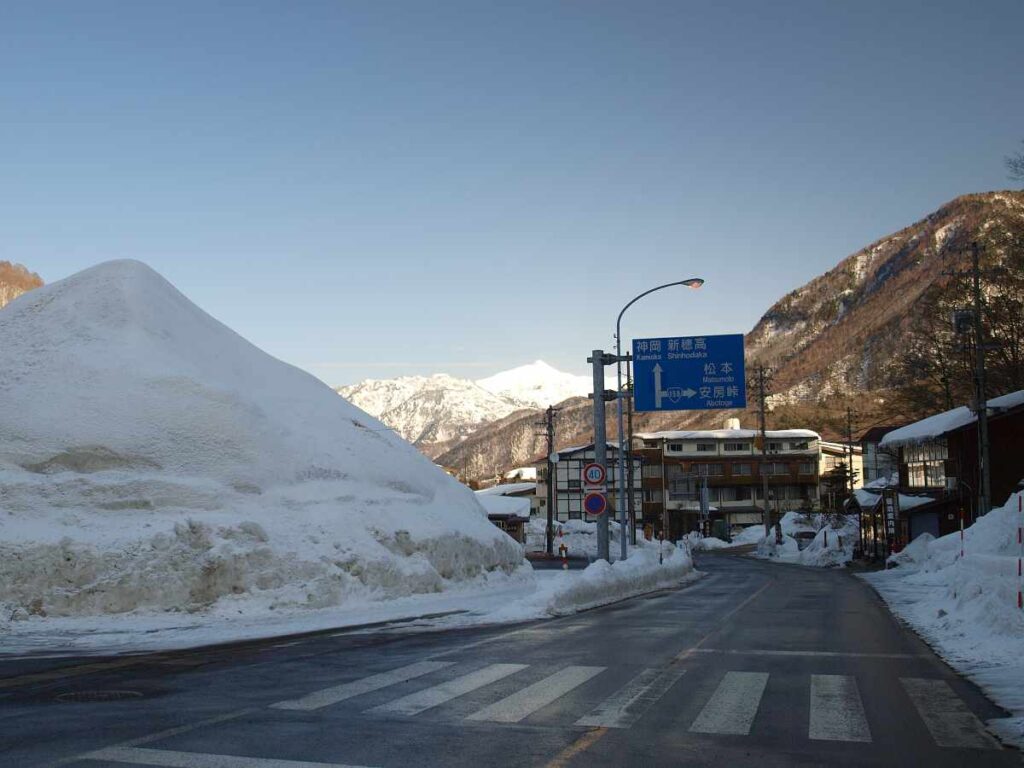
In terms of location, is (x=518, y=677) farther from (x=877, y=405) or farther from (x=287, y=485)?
(x=877, y=405)

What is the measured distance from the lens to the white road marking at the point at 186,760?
6.52 metres

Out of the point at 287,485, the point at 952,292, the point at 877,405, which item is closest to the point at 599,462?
the point at 287,485

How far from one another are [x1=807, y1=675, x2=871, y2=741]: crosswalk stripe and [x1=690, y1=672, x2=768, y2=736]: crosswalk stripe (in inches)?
20.9

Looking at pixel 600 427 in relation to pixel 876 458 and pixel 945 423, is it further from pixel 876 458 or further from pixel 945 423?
pixel 876 458

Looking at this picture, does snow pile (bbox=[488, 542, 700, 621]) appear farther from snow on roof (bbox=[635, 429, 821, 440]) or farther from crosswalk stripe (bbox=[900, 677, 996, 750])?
snow on roof (bbox=[635, 429, 821, 440])

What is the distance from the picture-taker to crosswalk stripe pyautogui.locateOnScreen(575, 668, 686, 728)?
813 centimetres

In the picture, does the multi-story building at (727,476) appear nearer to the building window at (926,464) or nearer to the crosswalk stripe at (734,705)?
the building window at (926,464)

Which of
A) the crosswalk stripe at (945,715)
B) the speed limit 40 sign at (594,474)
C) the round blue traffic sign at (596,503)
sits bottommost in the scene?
the crosswalk stripe at (945,715)

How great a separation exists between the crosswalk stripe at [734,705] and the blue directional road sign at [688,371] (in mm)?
18851

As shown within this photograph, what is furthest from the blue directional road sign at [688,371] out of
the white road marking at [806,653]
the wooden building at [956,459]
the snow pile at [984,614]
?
the wooden building at [956,459]

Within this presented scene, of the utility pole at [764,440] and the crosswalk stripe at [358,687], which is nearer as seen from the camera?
the crosswalk stripe at [358,687]

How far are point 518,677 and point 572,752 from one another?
3.74 meters

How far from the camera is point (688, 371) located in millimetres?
29625

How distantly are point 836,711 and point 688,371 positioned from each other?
21.3 metres
